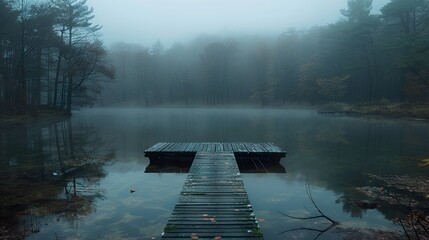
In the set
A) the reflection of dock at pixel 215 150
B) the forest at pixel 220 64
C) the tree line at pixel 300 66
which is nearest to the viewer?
the reflection of dock at pixel 215 150

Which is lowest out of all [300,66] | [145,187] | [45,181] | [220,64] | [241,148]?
[145,187]

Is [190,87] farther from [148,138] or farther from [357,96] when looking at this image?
[148,138]

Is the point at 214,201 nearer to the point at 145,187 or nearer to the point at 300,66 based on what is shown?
the point at 145,187

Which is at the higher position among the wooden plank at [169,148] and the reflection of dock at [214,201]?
the wooden plank at [169,148]

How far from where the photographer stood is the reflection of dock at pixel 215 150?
455 inches

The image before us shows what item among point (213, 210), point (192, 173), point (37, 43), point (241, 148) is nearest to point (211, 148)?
point (241, 148)

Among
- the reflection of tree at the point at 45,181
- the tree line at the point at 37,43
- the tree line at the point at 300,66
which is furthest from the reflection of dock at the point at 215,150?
the tree line at the point at 300,66

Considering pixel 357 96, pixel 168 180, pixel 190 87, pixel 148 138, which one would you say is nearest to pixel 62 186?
pixel 168 180

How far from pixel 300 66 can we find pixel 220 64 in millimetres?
15413

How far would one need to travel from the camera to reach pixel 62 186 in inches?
336

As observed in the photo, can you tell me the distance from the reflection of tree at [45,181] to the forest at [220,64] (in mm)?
16730

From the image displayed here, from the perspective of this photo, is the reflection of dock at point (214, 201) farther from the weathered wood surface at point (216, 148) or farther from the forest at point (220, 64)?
the forest at point (220, 64)

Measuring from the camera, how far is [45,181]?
29.5ft

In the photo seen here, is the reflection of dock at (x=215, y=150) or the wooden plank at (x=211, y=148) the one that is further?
the wooden plank at (x=211, y=148)
